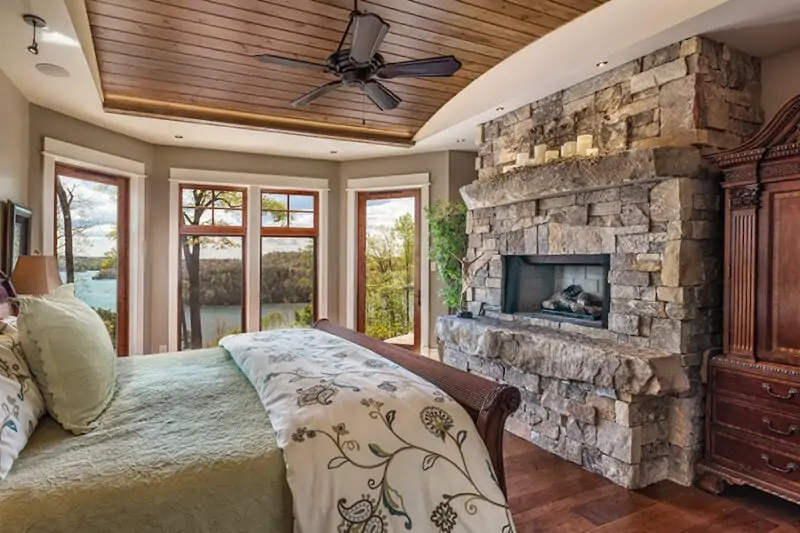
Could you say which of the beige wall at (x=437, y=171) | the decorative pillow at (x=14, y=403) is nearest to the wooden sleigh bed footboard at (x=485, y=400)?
the decorative pillow at (x=14, y=403)

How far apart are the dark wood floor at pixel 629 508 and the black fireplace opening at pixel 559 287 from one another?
42.9 inches

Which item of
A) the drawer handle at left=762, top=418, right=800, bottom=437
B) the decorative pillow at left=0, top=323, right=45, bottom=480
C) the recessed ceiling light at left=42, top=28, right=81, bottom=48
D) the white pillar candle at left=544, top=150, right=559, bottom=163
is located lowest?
the drawer handle at left=762, top=418, right=800, bottom=437

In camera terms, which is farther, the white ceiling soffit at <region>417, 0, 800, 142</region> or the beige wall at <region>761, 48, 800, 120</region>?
the beige wall at <region>761, 48, 800, 120</region>


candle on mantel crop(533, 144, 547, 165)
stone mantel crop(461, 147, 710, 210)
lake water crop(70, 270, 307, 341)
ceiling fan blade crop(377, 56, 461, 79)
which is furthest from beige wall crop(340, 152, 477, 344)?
ceiling fan blade crop(377, 56, 461, 79)

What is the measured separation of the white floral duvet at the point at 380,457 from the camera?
55.6 inches

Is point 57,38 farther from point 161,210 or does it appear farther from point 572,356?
point 572,356

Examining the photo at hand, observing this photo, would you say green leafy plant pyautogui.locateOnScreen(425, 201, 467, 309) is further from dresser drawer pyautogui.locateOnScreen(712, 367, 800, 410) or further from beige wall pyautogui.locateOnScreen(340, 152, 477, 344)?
dresser drawer pyautogui.locateOnScreen(712, 367, 800, 410)

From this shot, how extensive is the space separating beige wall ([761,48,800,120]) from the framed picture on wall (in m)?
5.34

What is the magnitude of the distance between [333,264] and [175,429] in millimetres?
4903

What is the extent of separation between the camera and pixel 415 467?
1.52 m

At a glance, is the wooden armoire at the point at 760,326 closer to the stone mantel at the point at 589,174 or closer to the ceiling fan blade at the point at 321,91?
the stone mantel at the point at 589,174

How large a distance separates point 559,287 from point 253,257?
Answer: 3696mm

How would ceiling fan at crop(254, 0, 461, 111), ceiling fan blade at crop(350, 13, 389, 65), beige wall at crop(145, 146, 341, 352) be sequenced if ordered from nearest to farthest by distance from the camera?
1. ceiling fan blade at crop(350, 13, 389, 65)
2. ceiling fan at crop(254, 0, 461, 111)
3. beige wall at crop(145, 146, 341, 352)

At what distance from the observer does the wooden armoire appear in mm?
2512
